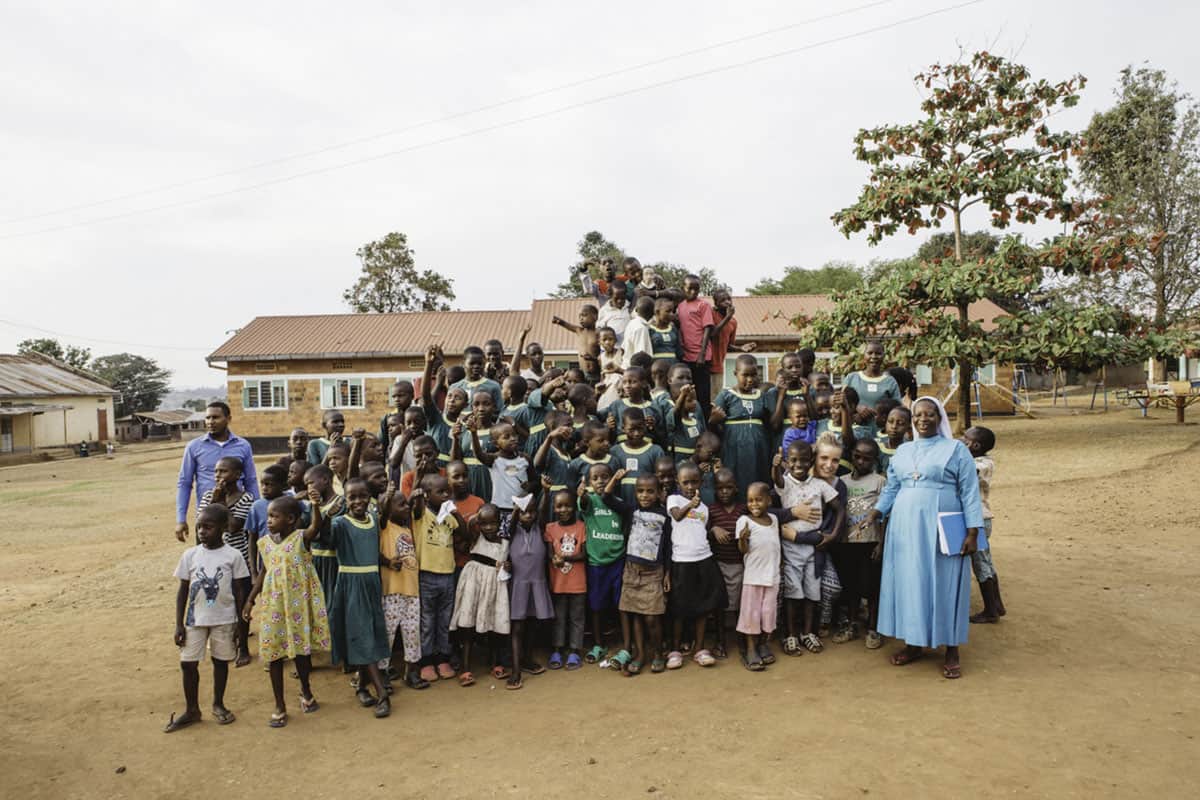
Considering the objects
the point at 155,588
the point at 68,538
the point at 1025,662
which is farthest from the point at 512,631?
the point at 68,538

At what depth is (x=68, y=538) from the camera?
11.2m

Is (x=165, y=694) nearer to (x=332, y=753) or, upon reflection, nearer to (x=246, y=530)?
(x=246, y=530)

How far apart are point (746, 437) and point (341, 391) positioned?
21.8 m

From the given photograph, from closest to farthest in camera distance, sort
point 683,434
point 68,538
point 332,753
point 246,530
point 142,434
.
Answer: point 332,753, point 246,530, point 683,434, point 68,538, point 142,434

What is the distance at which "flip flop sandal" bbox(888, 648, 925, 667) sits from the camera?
4859mm

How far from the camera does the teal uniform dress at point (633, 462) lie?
5242 millimetres

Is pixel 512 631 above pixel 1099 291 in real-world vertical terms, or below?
below

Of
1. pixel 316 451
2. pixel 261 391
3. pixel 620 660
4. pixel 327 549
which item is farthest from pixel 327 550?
pixel 261 391

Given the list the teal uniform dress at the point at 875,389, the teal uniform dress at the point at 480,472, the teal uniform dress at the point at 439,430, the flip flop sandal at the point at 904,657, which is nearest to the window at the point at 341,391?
the teal uniform dress at the point at 439,430

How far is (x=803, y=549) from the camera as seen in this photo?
5.16 meters

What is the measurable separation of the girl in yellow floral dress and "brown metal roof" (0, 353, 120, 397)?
33037 millimetres

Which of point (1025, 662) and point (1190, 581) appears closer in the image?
point (1025, 662)

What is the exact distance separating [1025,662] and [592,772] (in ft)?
10.0

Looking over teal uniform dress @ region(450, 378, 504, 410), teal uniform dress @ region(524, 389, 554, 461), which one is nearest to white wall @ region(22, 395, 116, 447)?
teal uniform dress @ region(450, 378, 504, 410)
